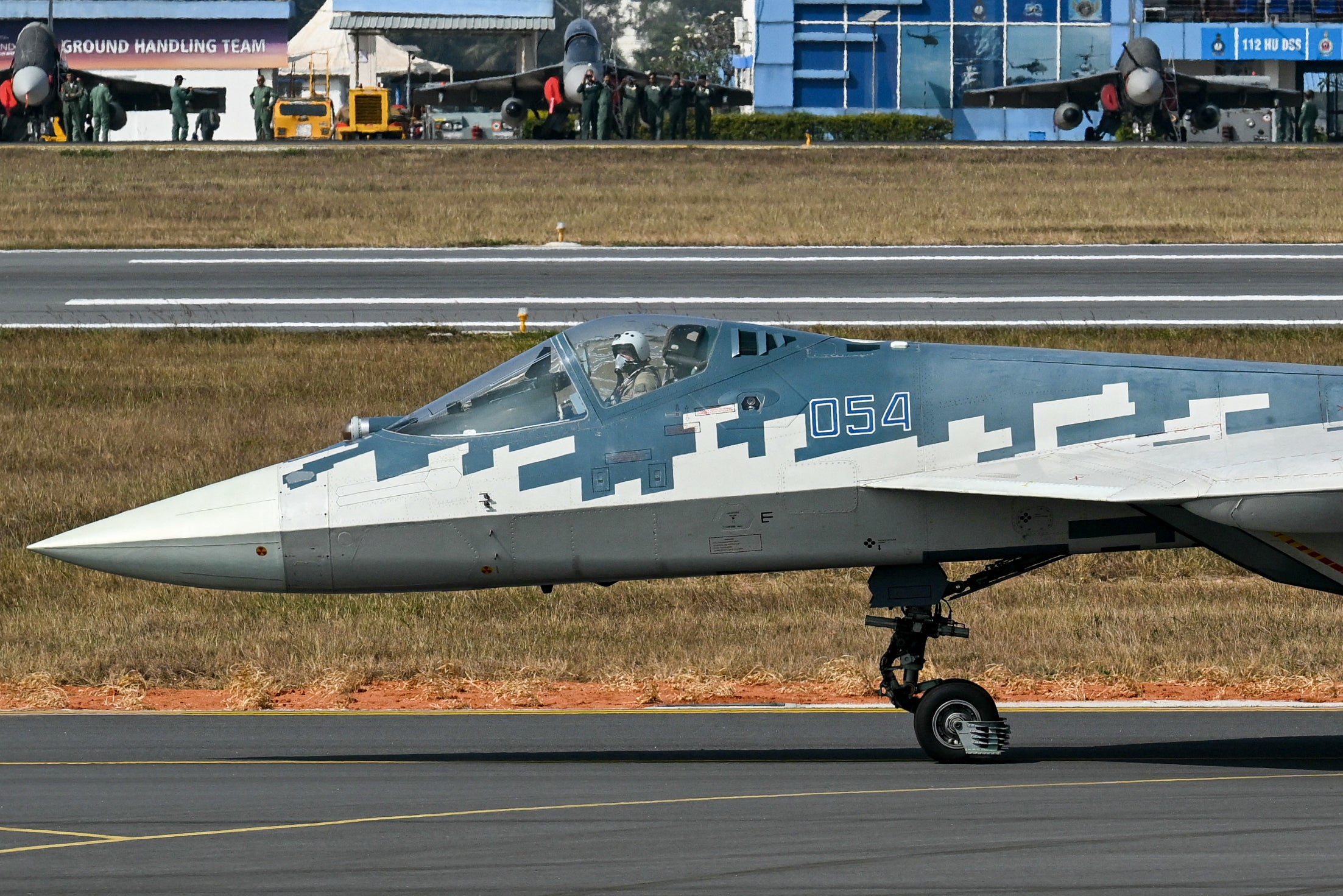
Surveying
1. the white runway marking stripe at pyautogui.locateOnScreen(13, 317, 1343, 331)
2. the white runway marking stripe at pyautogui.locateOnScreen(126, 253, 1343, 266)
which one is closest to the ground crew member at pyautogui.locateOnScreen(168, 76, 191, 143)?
the white runway marking stripe at pyautogui.locateOnScreen(126, 253, 1343, 266)

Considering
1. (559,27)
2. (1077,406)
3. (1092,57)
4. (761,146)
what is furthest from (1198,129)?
(559,27)

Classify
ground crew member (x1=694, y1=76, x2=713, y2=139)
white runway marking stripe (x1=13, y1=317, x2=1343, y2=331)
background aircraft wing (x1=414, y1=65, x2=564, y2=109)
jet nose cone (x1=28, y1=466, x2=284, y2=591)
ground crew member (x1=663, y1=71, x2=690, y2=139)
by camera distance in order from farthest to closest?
background aircraft wing (x1=414, y1=65, x2=564, y2=109) < ground crew member (x1=694, y1=76, x2=713, y2=139) < ground crew member (x1=663, y1=71, x2=690, y2=139) < white runway marking stripe (x1=13, y1=317, x2=1343, y2=331) < jet nose cone (x1=28, y1=466, x2=284, y2=591)

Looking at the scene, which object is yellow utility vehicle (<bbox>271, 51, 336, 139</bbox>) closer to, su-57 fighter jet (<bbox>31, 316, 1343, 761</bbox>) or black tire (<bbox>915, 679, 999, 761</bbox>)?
su-57 fighter jet (<bbox>31, 316, 1343, 761</bbox>)

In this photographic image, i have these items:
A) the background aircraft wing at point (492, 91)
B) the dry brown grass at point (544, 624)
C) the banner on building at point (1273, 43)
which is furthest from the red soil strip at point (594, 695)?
the banner on building at point (1273, 43)

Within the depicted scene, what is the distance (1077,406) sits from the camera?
9180 mm

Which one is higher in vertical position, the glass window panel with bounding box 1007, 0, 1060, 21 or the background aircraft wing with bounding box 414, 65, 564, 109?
the glass window panel with bounding box 1007, 0, 1060, 21

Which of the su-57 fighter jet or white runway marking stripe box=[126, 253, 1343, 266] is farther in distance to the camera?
white runway marking stripe box=[126, 253, 1343, 266]

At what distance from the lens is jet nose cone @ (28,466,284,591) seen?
8.80 meters

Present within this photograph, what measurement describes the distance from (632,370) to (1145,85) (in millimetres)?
64217

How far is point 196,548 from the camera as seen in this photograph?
8797 millimetres

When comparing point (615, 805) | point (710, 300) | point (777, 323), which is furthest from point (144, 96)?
point (615, 805)

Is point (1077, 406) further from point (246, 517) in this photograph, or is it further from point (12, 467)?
point (12, 467)

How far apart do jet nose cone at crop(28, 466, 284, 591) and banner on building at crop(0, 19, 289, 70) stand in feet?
328

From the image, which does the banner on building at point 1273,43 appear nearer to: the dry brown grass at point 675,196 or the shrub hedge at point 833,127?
the shrub hedge at point 833,127
